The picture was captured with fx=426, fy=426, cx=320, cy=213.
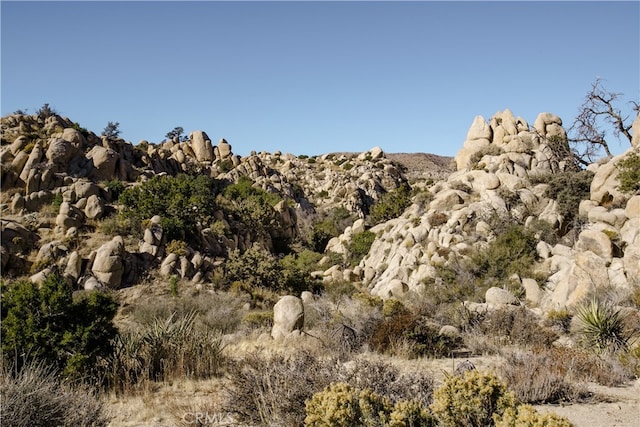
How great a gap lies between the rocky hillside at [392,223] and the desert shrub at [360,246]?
2.49 feet

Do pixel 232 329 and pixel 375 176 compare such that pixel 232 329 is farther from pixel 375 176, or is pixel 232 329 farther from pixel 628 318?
pixel 375 176

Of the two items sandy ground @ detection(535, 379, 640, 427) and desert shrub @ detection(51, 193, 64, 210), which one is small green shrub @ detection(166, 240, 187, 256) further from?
sandy ground @ detection(535, 379, 640, 427)

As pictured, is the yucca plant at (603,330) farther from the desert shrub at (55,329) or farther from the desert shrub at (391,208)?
the desert shrub at (391,208)

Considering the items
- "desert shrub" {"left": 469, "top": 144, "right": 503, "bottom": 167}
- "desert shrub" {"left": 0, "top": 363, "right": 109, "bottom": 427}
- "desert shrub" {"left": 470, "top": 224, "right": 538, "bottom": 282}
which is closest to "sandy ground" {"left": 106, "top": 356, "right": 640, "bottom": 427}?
"desert shrub" {"left": 0, "top": 363, "right": 109, "bottom": 427}

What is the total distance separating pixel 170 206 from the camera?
28328mm

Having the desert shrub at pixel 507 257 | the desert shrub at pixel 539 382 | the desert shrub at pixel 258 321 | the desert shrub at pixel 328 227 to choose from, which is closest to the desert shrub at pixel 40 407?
the desert shrub at pixel 539 382

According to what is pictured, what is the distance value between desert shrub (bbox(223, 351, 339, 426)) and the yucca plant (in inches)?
292

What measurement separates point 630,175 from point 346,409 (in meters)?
20.7

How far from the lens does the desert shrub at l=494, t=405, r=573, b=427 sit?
350 cm

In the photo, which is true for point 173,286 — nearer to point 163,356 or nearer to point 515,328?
point 163,356

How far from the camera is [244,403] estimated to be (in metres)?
6.04

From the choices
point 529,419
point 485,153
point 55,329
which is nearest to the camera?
point 529,419

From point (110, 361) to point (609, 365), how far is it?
9838 millimetres

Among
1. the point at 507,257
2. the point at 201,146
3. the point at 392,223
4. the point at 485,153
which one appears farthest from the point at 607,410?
the point at 201,146
